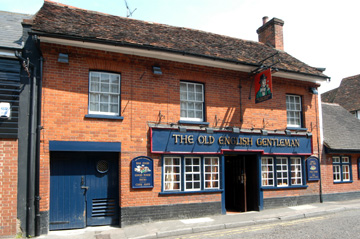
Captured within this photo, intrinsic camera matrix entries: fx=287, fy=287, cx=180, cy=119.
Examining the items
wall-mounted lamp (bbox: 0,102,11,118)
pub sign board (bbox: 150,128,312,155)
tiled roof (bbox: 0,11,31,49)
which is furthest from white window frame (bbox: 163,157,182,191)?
tiled roof (bbox: 0,11,31,49)

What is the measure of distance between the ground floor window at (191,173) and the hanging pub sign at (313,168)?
172 inches

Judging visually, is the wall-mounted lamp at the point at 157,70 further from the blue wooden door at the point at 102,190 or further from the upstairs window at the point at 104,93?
the blue wooden door at the point at 102,190

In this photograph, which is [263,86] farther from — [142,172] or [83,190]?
[83,190]

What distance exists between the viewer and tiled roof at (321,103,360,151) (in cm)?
1330

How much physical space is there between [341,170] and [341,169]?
1.8 inches

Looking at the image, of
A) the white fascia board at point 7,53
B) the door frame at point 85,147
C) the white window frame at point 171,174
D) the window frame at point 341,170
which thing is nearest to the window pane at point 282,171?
the window frame at point 341,170

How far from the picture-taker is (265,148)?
11391 mm

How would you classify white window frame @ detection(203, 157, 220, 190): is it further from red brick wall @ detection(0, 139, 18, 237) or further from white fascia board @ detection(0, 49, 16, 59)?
white fascia board @ detection(0, 49, 16, 59)

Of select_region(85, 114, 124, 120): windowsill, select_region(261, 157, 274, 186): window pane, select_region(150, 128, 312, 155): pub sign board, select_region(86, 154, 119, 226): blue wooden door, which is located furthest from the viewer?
select_region(261, 157, 274, 186): window pane

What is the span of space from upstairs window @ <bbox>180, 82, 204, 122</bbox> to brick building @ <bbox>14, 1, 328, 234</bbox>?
4 centimetres

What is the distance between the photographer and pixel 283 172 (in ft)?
38.9

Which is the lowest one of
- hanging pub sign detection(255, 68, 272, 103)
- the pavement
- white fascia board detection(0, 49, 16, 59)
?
the pavement

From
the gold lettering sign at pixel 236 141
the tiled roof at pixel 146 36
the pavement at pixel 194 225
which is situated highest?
the tiled roof at pixel 146 36

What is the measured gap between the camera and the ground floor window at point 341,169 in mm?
13359
